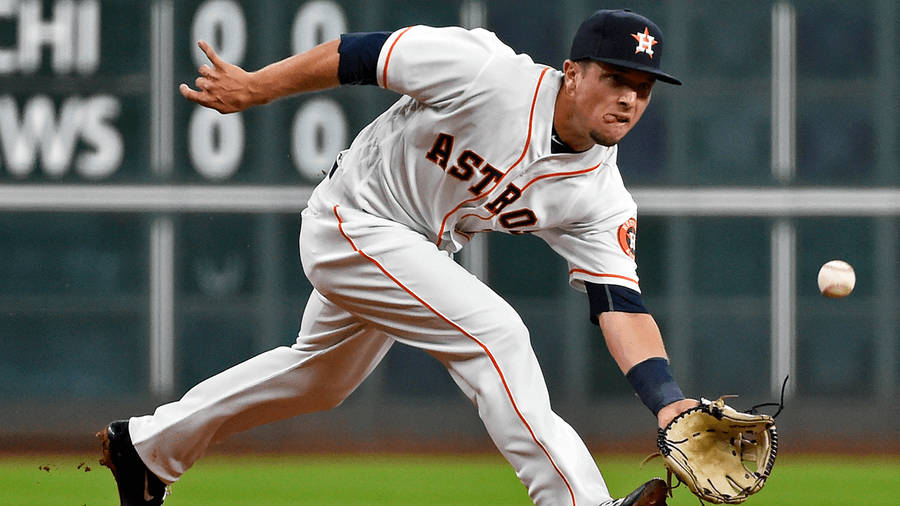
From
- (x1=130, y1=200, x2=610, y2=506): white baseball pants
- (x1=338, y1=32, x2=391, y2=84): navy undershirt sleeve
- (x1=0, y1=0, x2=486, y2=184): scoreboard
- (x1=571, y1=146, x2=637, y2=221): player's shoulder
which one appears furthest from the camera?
(x1=0, y1=0, x2=486, y2=184): scoreboard

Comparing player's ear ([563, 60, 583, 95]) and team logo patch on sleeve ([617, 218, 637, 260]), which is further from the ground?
player's ear ([563, 60, 583, 95])

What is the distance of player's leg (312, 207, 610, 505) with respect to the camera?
314 cm

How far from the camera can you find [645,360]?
3.31 meters

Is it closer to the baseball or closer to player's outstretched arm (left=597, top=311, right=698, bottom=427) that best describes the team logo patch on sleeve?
player's outstretched arm (left=597, top=311, right=698, bottom=427)

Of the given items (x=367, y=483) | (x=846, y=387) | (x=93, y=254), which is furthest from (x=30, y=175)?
(x=846, y=387)

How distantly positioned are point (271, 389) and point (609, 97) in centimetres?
123

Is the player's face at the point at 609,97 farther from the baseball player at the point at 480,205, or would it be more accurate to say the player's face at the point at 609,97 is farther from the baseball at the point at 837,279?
the baseball at the point at 837,279

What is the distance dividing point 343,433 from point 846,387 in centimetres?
297

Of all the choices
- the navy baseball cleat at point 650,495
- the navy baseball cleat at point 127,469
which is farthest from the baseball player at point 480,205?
the navy baseball cleat at point 127,469

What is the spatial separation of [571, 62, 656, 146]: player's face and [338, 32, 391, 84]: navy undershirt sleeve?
0.49 metres

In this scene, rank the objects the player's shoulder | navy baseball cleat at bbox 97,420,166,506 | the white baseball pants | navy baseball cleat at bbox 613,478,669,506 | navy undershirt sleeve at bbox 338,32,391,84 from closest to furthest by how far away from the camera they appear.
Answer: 1. navy baseball cleat at bbox 613,478,669,506
2. the white baseball pants
3. navy undershirt sleeve at bbox 338,32,391,84
4. the player's shoulder
5. navy baseball cleat at bbox 97,420,166,506

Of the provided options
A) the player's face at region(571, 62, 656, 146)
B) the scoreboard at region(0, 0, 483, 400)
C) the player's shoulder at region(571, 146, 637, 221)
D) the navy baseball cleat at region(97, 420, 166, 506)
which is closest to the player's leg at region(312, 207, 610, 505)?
the player's shoulder at region(571, 146, 637, 221)

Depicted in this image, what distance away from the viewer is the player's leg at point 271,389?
3633 millimetres

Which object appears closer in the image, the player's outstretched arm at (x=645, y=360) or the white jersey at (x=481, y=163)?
the player's outstretched arm at (x=645, y=360)
